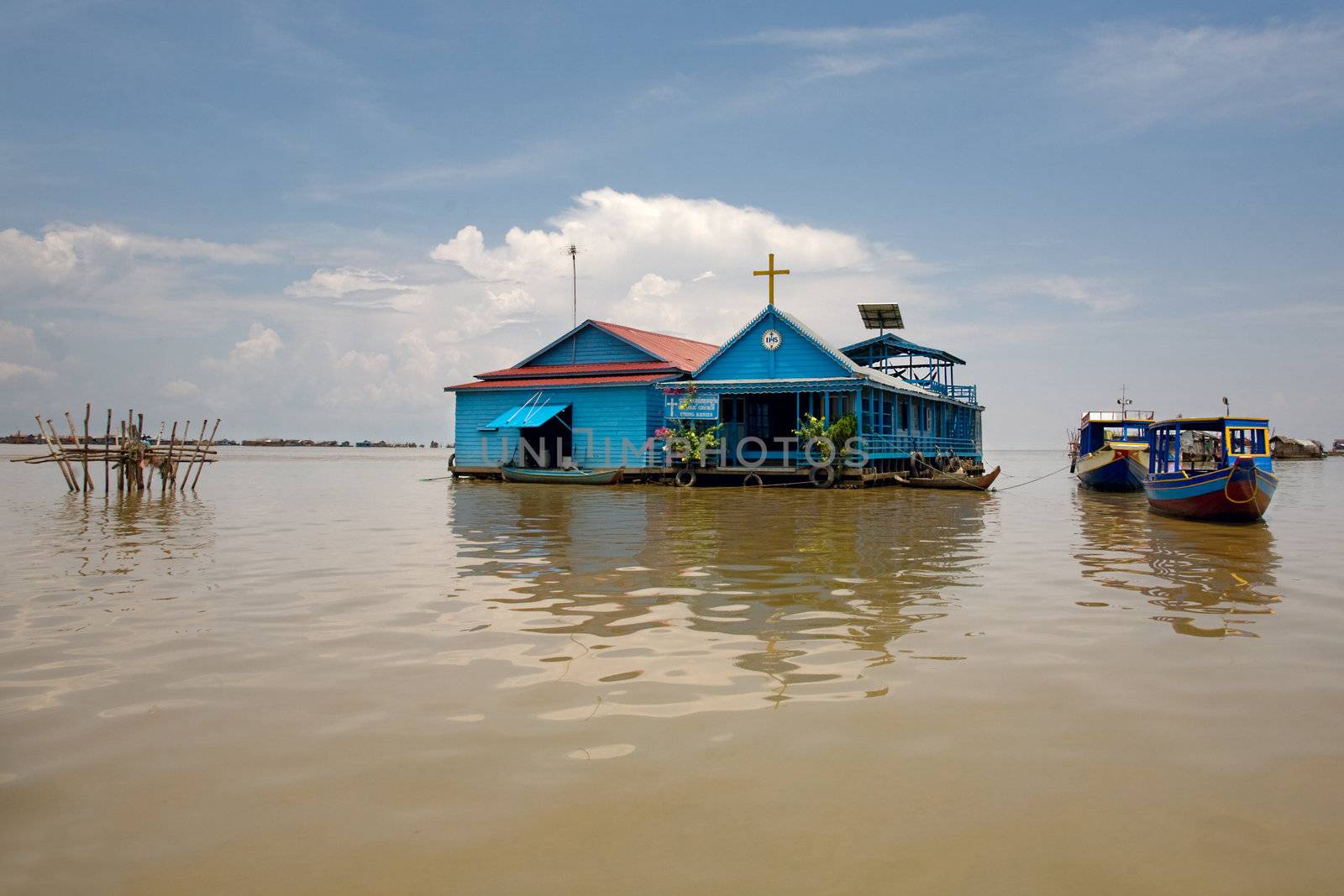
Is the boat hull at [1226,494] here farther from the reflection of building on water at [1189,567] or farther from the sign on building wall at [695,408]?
the sign on building wall at [695,408]

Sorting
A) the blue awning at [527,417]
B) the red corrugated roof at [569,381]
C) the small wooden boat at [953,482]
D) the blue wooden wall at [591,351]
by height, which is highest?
the blue wooden wall at [591,351]

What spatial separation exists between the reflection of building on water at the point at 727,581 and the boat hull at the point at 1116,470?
39.4ft

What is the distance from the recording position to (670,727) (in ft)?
17.1

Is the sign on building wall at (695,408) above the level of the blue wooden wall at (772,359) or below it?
below

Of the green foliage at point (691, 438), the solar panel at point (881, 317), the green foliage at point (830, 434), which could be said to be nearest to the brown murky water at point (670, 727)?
the green foliage at point (830, 434)

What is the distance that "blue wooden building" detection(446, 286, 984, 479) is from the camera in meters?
30.3

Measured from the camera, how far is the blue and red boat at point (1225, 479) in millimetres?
17828

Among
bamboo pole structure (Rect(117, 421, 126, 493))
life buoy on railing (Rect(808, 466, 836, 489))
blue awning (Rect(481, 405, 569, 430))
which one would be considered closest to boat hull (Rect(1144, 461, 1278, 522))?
life buoy on railing (Rect(808, 466, 836, 489))

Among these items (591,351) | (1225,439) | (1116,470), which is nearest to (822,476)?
(1116,470)

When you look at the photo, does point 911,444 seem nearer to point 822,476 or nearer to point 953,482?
point 953,482

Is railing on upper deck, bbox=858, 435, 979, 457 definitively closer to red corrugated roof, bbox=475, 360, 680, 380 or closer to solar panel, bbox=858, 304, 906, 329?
solar panel, bbox=858, 304, 906, 329

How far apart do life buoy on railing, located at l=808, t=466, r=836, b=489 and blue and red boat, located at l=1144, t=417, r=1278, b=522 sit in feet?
32.0

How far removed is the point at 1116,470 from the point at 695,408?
14.6 metres

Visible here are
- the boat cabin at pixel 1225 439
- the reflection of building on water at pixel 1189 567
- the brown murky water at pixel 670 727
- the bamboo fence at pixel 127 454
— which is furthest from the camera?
the bamboo fence at pixel 127 454
